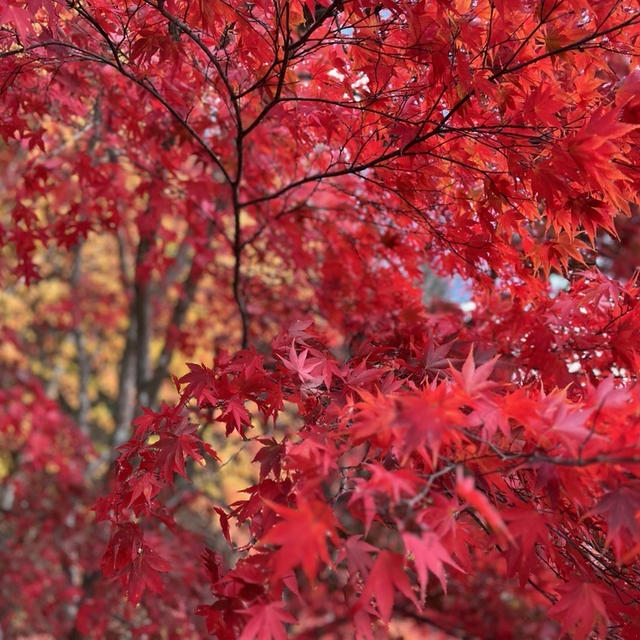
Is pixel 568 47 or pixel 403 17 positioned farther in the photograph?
pixel 403 17

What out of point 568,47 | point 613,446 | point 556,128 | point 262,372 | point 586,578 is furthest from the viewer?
point 262,372

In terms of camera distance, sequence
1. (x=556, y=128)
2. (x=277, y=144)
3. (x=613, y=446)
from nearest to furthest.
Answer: (x=613, y=446) < (x=556, y=128) < (x=277, y=144)

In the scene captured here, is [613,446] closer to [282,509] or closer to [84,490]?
[282,509]

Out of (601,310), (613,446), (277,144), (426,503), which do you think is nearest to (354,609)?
(426,503)

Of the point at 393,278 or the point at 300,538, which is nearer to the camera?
the point at 300,538

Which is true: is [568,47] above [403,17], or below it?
below

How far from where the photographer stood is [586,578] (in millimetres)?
1599

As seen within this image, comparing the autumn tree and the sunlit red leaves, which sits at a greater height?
the autumn tree

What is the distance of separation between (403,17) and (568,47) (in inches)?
24.6

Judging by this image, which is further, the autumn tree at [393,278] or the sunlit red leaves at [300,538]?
the autumn tree at [393,278]

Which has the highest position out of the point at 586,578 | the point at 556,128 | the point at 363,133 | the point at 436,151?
the point at 363,133

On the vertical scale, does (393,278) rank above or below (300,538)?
above

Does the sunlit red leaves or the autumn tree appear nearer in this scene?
the sunlit red leaves

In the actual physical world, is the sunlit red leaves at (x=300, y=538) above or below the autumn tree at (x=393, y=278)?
below
